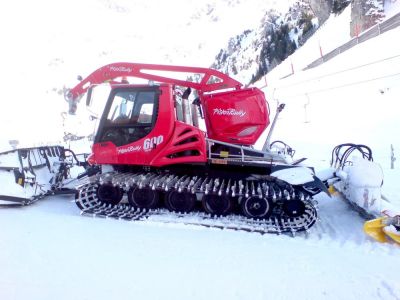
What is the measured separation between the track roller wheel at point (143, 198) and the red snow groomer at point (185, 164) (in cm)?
2

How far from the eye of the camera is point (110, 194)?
6.10 meters

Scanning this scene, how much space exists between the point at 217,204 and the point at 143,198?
1254 mm

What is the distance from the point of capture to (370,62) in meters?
17.5

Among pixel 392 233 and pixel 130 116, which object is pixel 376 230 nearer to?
pixel 392 233

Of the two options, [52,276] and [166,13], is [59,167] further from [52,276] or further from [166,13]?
[166,13]

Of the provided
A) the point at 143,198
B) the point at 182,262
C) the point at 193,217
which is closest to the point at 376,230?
the point at 193,217

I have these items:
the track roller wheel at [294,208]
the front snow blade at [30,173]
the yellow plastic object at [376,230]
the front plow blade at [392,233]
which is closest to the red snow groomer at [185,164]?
the track roller wheel at [294,208]

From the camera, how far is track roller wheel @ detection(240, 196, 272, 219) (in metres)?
5.63

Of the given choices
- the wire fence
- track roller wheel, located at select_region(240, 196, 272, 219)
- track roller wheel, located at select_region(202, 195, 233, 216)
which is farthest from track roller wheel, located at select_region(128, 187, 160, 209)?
the wire fence

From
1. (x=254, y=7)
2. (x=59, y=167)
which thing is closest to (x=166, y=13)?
(x=254, y=7)

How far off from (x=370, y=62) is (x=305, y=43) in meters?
18.1

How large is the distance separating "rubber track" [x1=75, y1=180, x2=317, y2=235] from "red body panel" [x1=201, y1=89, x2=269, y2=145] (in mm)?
1539

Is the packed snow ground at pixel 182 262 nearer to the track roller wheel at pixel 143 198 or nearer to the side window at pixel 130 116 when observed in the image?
the track roller wheel at pixel 143 198

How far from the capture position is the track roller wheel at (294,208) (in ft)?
18.4
